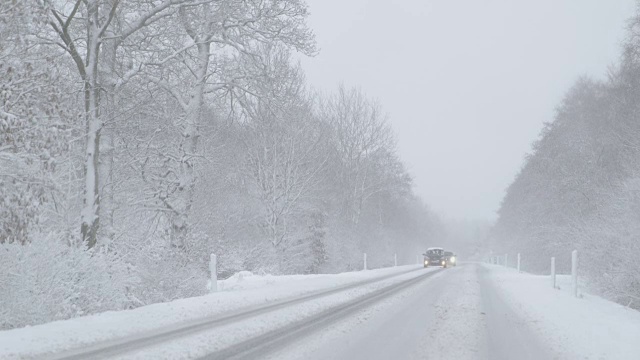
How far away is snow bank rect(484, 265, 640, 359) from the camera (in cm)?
695

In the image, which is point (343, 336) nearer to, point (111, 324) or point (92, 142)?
point (111, 324)

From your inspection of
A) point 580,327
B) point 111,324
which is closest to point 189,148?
point 111,324

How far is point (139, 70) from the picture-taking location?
13.1 meters

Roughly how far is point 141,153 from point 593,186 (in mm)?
25714

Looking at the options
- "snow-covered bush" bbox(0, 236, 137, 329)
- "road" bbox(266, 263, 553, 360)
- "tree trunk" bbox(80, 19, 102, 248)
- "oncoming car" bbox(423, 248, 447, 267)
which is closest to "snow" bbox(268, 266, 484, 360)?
"road" bbox(266, 263, 553, 360)

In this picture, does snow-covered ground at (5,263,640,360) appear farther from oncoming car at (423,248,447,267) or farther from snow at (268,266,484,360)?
oncoming car at (423,248,447,267)

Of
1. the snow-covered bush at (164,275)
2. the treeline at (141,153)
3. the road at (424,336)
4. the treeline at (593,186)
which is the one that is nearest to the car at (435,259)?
the treeline at (593,186)

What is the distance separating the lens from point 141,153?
51.4 feet

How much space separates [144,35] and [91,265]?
6.76m

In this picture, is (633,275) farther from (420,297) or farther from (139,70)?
(139,70)

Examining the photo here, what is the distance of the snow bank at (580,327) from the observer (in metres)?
6.95

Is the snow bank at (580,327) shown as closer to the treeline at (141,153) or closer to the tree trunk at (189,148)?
the treeline at (141,153)

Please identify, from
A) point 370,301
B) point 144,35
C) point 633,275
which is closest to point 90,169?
point 144,35

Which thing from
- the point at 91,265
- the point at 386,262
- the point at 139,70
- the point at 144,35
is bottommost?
the point at 386,262
